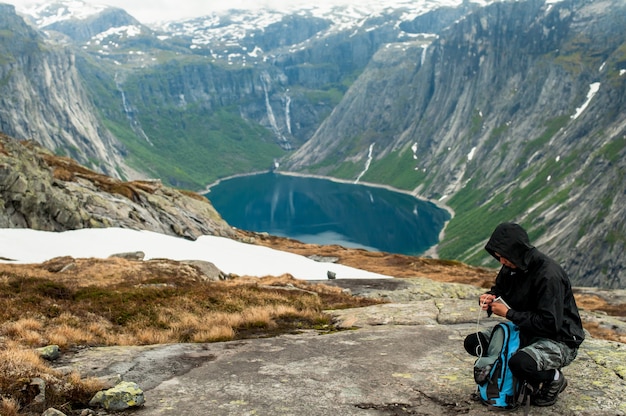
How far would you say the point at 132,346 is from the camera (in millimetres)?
15516

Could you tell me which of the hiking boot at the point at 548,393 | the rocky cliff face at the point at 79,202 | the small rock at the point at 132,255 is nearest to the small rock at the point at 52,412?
the hiking boot at the point at 548,393

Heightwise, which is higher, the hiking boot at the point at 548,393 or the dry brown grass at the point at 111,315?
the hiking boot at the point at 548,393

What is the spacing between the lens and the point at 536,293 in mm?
10219

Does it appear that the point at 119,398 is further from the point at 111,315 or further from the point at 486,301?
the point at 111,315

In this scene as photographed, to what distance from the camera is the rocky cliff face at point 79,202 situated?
48.9 metres

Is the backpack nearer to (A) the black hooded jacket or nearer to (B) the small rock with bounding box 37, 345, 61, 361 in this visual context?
(A) the black hooded jacket

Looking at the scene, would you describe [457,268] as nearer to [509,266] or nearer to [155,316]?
[155,316]

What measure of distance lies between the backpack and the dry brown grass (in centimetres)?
785

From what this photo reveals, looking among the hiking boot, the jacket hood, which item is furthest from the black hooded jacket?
the hiking boot

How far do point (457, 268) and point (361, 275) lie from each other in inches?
1099

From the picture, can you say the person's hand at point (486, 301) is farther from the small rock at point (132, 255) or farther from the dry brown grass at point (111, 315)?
the small rock at point (132, 255)

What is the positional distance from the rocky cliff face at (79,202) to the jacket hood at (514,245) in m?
46.4

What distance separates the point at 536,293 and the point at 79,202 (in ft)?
182

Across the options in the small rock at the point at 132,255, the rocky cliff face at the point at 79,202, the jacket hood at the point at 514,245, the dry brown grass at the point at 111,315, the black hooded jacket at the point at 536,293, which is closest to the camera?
the black hooded jacket at the point at 536,293
